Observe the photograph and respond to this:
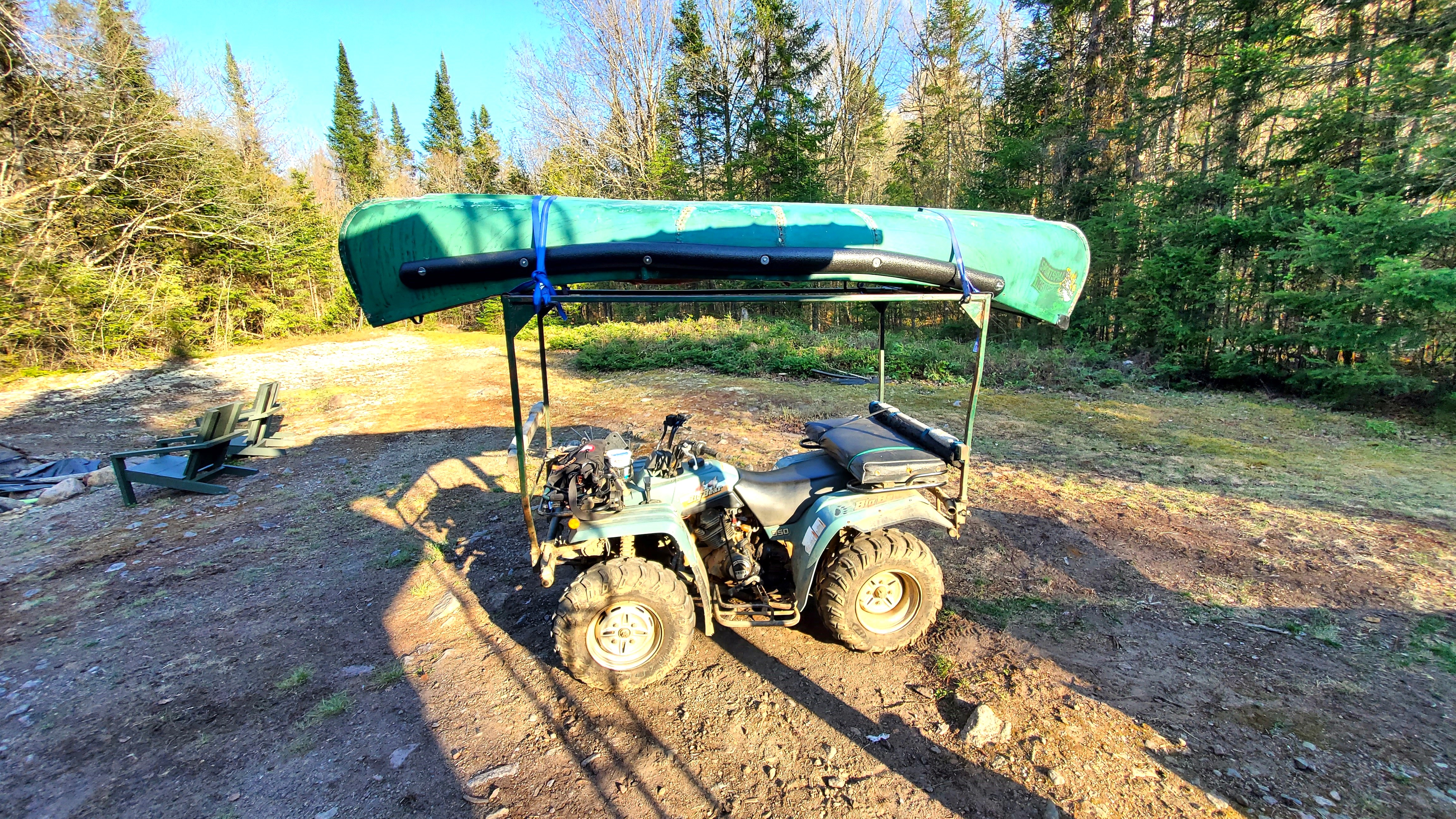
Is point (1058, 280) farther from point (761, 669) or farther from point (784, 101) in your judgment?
point (784, 101)

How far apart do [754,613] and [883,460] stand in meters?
1.11

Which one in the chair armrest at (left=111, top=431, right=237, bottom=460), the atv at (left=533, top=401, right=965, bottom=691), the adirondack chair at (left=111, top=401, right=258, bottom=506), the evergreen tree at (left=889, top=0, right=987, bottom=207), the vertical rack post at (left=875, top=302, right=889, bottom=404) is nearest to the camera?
the atv at (left=533, top=401, right=965, bottom=691)

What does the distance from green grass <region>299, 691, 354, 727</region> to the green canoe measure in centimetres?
194

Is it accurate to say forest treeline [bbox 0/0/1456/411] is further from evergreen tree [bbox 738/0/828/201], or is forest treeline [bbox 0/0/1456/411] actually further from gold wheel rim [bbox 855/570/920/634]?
gold wheel rim [bbox 855/570/920/634]

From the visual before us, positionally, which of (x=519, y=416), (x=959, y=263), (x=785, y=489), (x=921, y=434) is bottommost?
(x=785, y=489)

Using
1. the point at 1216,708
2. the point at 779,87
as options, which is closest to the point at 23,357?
the point at 1216,708

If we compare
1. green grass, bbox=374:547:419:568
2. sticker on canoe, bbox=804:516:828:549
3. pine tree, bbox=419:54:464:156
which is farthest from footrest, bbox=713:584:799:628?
pine tree, bbox=419:54:464:156

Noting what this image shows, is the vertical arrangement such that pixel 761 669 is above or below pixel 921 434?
below

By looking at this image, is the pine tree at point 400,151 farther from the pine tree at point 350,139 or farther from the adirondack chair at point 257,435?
the adirondack chair at point 257,435

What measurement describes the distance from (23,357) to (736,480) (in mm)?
16243

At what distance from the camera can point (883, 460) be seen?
3066 mm

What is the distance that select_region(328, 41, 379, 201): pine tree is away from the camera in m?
32.6

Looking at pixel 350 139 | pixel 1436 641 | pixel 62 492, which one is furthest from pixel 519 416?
pixel 350 139

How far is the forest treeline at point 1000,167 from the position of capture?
26.9 ft
